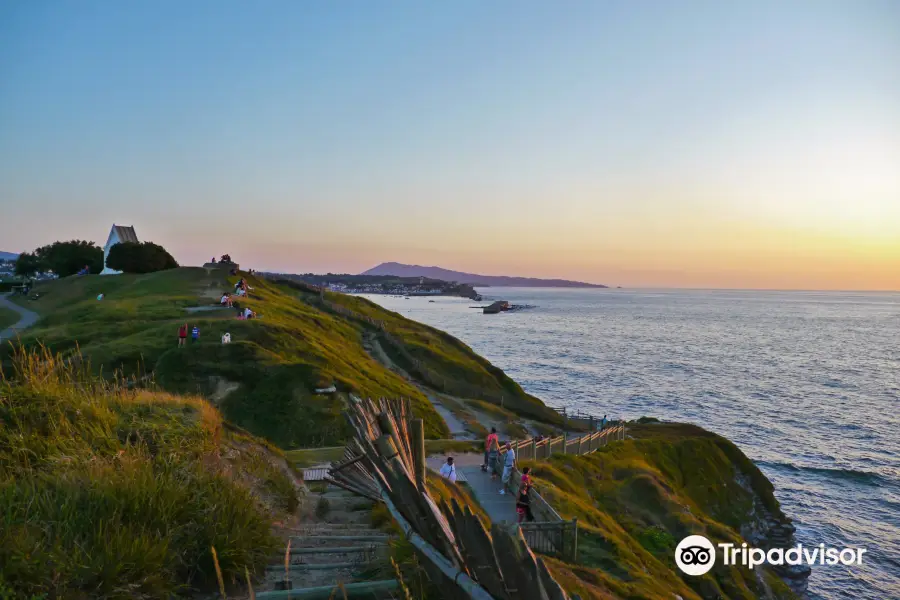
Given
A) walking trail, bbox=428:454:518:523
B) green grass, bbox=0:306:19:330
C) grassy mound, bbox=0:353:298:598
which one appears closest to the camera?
grassy mound, bbox=0:353:298:598

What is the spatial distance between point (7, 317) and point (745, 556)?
5816 cm

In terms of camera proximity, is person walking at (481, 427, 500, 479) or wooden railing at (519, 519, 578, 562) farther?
person walking at (481, 427, 500, 479)

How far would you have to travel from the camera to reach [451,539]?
14.4 ft

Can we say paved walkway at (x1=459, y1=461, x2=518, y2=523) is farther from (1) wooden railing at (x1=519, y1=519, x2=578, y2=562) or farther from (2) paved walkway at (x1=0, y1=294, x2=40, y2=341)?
(2) paved walkway at (x1=0, y1=294, x2=40, y2=341)

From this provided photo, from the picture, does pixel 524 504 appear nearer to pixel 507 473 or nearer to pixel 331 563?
pixel 507 473

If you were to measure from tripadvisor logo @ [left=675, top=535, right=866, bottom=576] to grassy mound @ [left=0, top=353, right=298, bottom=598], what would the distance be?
16.2m

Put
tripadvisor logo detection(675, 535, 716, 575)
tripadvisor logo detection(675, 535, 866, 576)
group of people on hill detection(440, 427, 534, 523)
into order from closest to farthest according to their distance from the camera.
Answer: group of people on hill detection(440, 427, 534, 523), tripadvisor logo detection(675, 535, 716, 575), tripadvisor logo detection(675, 535, 866, 576)

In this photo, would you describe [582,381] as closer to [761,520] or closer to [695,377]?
[695,377]

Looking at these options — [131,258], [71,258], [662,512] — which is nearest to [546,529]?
[662,512]

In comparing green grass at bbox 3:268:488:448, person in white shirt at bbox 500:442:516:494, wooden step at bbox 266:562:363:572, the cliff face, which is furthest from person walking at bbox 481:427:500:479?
wooden step at bbox 266:562:363:572

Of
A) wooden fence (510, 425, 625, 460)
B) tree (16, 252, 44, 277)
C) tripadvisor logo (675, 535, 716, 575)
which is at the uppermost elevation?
tree (16, 252, 44, 277)

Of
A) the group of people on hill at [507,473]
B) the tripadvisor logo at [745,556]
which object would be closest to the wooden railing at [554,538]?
the group of people on hill at [507,473]

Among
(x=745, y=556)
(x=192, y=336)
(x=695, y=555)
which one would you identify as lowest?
(x=745, y=556)

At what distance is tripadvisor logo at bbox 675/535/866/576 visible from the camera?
19578 millimetres
